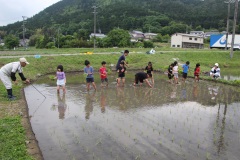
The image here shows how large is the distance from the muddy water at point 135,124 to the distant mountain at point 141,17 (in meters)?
73.4

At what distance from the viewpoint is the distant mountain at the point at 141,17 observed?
90.6 meters

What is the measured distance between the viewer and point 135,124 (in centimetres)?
685

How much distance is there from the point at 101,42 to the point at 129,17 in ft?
172

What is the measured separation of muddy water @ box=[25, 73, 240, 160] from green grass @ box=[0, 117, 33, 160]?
436 millimetres

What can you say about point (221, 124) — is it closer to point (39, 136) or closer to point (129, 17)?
point (39, 136)

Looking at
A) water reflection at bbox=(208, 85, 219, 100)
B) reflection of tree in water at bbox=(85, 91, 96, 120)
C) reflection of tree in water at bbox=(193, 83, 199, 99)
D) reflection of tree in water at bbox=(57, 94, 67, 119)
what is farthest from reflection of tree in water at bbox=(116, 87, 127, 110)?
water reflection at bbox=(208, 85, 219, 100)

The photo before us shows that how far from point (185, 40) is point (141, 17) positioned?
47045 millimetres

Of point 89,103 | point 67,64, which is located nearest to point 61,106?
point 89,103

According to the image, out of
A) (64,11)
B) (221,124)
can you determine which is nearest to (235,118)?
(221,124)

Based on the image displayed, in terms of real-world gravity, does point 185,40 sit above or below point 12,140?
above

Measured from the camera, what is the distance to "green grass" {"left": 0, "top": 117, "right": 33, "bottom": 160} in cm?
464

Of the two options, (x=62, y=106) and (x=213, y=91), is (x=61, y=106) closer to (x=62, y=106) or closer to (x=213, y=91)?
(x=62, y=106)

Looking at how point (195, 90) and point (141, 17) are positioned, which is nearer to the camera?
point (195, 90)

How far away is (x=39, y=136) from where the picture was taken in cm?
591
